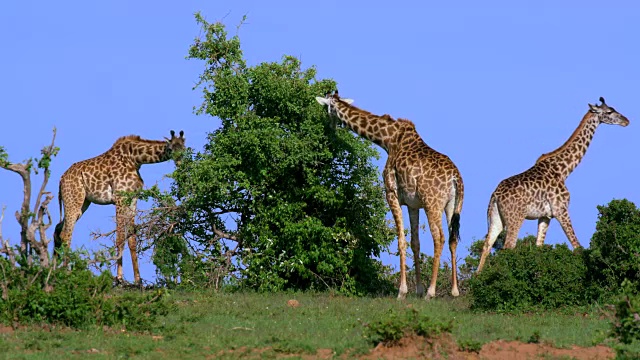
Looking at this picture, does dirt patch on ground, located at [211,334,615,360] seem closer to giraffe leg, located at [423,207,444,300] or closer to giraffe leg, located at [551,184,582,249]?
giraffe leg, located at [423,207,444,300]

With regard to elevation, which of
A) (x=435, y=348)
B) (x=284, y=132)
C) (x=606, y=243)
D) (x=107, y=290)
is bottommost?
(x=435, y=348)

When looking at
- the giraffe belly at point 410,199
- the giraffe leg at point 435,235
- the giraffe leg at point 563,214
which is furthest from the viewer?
the giraffe leg at point 563,214

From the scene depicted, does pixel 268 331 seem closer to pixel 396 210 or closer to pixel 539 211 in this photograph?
pixel 396 210

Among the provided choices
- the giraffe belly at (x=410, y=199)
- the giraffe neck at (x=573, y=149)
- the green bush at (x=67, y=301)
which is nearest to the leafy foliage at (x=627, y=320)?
the green bush at (x=67, y=301)

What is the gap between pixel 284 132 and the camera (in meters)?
19.6

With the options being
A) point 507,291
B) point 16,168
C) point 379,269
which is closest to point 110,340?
point 16,168

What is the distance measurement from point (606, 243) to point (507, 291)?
1831 millimetres

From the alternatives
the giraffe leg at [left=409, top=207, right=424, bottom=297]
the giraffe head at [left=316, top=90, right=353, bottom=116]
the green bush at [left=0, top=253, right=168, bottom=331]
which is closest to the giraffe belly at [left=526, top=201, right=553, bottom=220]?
the giraffe leg at [left=409, top=207, right=424, bottom=297]

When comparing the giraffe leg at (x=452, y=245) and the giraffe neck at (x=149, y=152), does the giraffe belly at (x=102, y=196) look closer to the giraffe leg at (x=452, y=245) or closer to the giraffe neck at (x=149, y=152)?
the giraffe neck at (x=149, y=152)

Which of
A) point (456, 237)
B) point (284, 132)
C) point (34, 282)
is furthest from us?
point (284, 132)

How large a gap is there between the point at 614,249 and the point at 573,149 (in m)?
4.47

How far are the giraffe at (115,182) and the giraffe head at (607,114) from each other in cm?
871

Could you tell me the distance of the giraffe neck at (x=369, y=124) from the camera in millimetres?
19344

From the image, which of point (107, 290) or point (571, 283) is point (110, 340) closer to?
point (107, 290)
